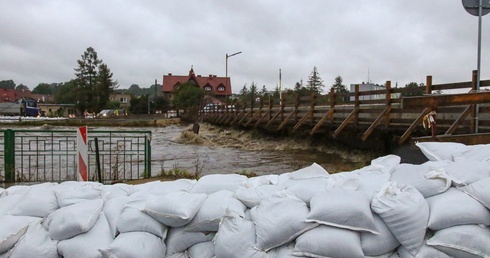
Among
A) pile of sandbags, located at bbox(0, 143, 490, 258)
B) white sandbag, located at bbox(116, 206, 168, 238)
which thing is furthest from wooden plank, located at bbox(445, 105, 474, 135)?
white sandbag, located at bbox(116, 206, 168, 238)

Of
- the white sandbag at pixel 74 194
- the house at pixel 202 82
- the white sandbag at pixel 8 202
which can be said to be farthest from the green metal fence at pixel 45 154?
the house at pixel 202 82

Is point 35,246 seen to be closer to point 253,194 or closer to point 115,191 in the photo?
point 115,191

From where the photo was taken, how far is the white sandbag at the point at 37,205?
2.12 m

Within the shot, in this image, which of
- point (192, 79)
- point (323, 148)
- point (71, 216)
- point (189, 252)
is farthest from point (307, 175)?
point (192, 79)

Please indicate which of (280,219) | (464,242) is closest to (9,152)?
(280,219)

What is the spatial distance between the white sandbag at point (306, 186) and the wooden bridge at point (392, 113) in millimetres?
3128

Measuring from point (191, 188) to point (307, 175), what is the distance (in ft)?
2.08

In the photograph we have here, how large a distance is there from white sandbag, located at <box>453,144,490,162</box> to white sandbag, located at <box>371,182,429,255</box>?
678 mm

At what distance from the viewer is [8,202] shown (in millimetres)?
2293

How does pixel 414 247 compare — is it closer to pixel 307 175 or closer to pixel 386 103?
pixel 307 175

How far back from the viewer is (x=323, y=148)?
17344 millimetres

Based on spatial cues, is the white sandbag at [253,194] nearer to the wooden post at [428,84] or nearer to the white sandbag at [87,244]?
the white sandbag at [87,244]

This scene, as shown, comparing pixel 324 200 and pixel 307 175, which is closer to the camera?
pixel 324 200

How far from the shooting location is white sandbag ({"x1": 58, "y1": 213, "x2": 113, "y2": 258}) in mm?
1896
